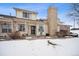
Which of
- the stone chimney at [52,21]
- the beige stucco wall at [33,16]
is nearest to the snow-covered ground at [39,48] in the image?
the stone chimney at [52,21]

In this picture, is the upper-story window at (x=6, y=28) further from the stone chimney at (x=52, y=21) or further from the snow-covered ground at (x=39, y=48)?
the stone chimney at (x=52, y=21)

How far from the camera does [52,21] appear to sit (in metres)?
2.04

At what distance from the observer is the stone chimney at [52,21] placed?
2033mm

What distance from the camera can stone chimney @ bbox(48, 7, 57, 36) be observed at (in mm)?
2033

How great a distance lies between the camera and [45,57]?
2.02 metres

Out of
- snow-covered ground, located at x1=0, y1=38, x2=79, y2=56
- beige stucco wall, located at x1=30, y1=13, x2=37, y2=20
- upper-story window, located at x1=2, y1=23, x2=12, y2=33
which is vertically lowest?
snow-covered ground, located at x1=0, y1=38, x2=79, y2=56

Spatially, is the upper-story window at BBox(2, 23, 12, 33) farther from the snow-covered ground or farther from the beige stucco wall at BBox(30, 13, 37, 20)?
the beige stucco wall at BBox(30, 13, 37, 20)

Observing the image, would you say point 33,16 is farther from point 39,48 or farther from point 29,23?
point 39,48

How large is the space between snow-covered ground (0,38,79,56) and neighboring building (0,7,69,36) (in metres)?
0.12

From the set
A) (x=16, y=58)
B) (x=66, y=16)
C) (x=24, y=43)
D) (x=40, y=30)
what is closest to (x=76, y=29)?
(x=66, y=16)

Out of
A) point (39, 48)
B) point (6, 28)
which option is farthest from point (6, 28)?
point (39, 48)

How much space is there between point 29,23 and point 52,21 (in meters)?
0.27

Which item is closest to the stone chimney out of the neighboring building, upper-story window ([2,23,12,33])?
the neighboring building

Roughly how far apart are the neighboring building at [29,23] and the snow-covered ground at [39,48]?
0.40ft
